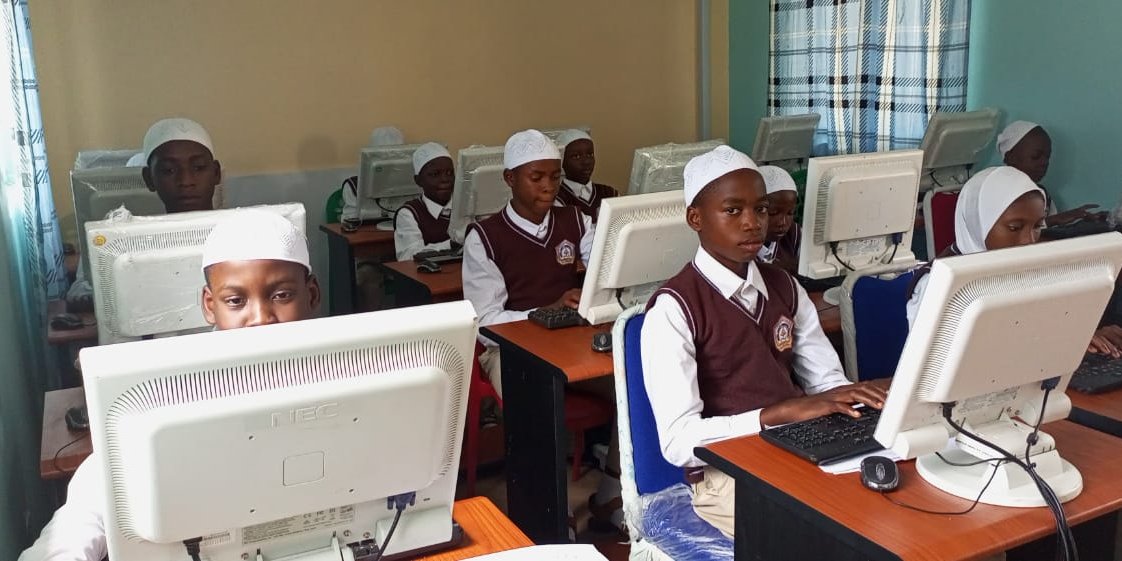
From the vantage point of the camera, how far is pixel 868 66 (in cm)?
494

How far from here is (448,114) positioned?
553 cm

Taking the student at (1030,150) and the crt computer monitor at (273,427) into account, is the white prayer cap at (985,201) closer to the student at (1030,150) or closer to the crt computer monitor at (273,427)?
the crt computer monitor at (273,427)

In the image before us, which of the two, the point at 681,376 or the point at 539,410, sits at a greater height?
the point at 681,376

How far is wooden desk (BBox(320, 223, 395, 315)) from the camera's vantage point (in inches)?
164

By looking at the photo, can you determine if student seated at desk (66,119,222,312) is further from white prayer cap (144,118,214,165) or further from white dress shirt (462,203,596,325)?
white dress shirt (462,203,596,325)

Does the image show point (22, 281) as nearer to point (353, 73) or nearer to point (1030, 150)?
point (353, 73)

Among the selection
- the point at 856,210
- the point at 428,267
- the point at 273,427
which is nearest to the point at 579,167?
the point at 428,267

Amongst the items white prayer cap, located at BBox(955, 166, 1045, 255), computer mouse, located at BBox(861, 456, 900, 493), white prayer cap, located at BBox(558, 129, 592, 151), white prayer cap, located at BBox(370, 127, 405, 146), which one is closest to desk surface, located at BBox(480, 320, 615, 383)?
computer mouse, located at BBox(861, 456, 900, 493)

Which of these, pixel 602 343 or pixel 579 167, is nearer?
pixel 602 343

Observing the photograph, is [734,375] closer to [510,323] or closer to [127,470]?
[510,323]

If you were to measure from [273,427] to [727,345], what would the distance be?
1145 millimetres

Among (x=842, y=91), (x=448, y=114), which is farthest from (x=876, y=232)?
(x=448, y=114)

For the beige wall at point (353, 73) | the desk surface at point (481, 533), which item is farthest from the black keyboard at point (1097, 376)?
the beige wall at point (353, 73)

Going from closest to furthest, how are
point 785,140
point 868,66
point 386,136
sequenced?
point 785,140
point 868,66
point 386,136
